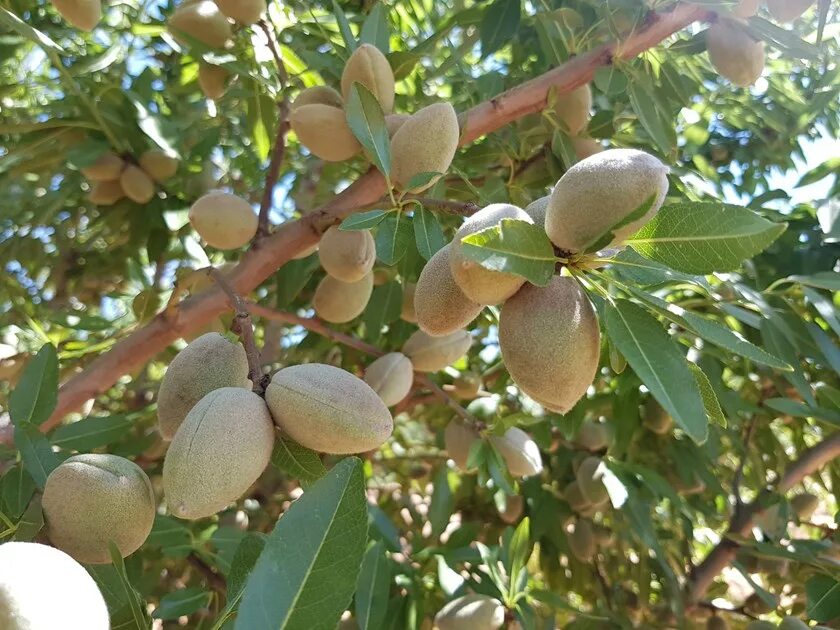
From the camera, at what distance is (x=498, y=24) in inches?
62.6

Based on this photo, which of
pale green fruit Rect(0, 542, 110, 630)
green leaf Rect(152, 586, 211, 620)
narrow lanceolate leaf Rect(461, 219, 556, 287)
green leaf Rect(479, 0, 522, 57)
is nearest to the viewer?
pale green fruit Rect(0, 542, 110, 630)

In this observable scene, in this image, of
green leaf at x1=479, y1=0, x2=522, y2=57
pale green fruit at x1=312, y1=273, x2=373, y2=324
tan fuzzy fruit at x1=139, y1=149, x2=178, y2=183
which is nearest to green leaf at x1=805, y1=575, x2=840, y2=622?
pale green fruit at x1=312, y1=273, x2=373, y2=324

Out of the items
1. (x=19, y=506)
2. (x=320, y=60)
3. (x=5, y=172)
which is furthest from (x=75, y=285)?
(x=19, y=506)

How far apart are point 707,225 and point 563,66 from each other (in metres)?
0.79

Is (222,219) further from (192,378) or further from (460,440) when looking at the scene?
(460,440)

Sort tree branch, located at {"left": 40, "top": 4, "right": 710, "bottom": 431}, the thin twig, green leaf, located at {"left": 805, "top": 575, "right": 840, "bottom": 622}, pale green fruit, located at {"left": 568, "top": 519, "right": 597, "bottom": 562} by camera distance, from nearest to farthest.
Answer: the thin twig, tree branch, located at {"left": 40, "top": 4, "right": 710, "bottom": 431}, green leaf, located at {"left": 805, "top": 575, "right": 840, "bottom": 622}, pale green fruit, located at {"left": 568, "top": 519, "right": 597, "bottom": 562}

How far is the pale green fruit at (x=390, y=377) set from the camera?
1.41 meters

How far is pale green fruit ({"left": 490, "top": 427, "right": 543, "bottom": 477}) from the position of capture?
1.47 m

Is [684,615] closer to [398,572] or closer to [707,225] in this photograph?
[398,572]

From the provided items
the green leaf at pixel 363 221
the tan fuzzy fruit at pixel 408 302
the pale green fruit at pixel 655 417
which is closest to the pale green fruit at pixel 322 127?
the green leaf at pixel 363 221

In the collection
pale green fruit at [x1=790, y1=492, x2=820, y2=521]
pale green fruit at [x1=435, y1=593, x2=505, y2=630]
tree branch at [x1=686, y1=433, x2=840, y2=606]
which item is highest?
pale green fruit at [x1=435, y1=593, x2=505, y2=630]

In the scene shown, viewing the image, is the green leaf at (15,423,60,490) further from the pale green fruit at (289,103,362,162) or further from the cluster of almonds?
the cluster of almonds

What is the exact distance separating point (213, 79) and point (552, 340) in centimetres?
124

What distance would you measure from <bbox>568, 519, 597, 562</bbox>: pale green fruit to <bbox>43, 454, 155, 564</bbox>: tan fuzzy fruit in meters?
1.58
